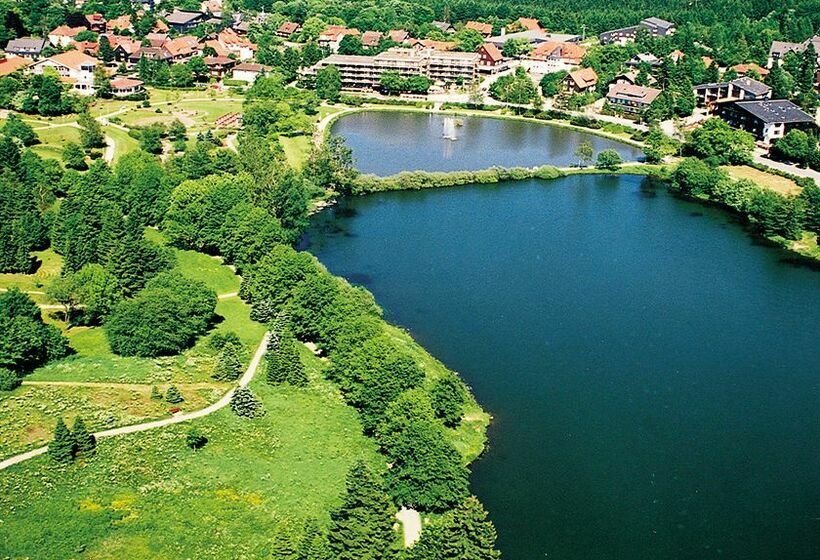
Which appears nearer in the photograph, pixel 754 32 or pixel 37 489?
pixel 37 489

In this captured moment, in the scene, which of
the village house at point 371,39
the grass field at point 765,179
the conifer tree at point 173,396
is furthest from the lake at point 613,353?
the village house at point 371,39

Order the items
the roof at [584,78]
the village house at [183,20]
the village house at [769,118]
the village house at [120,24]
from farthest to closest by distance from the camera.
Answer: the village house at [183,20] → the village house at [120,24] → the roof at [584,78] → the village house at [769,118]

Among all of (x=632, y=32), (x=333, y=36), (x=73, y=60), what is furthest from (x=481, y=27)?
(x=73, y=60)

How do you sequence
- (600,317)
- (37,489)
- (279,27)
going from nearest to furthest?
1. (37,489)
2. (600,317)
3. (279,27)

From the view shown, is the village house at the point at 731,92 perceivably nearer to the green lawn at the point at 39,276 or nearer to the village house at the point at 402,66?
the village house at the point at 402,66

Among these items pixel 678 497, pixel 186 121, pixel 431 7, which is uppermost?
pixel 431 7

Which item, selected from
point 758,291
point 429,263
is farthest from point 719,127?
point 429,263

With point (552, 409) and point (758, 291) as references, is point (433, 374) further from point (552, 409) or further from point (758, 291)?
point (758, 291)
